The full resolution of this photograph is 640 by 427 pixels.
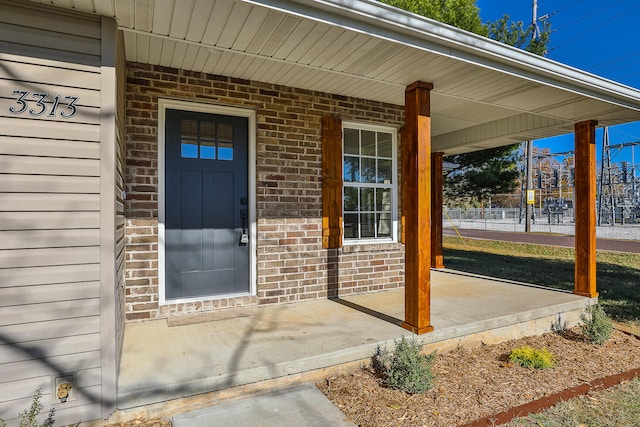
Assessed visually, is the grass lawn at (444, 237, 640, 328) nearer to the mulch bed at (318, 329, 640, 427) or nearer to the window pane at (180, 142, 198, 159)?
the mulch bed at (318, 329, 640, 427)

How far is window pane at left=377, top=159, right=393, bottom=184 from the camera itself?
4.98 meters

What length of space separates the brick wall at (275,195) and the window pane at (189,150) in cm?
29

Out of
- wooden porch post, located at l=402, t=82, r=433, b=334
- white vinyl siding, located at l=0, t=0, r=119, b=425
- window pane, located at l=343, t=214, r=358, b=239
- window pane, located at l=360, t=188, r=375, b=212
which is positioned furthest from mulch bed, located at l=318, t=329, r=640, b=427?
window pane, located at l=360, t=188, r=375, b=212

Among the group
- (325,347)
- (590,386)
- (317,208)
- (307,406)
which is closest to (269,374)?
(307,406)

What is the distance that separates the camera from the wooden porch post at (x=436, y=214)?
7125mm

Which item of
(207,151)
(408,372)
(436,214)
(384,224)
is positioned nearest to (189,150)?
(207,151)

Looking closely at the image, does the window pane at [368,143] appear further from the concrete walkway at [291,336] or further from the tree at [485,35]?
the tree at [485,35]

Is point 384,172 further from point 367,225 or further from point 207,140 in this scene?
point 207,140

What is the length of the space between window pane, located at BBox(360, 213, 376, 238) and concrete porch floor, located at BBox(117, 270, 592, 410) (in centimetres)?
80

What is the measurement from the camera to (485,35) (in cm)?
809

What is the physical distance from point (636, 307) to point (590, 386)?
3.21 meters

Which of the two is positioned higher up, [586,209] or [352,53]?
[352,53]

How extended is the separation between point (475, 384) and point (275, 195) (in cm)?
261

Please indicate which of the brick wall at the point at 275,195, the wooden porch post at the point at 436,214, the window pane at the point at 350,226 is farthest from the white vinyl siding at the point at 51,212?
the wooden porch post at the point at 436,214
